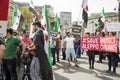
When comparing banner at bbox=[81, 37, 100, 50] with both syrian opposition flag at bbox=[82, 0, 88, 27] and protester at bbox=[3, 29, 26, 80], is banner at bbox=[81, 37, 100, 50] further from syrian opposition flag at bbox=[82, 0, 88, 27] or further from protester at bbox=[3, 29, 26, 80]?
protester at bbox=[3, 29, 26, 80]

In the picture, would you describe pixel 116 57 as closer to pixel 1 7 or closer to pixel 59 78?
pixel 59 78

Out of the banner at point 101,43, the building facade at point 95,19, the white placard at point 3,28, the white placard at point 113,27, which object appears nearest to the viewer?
the white placard at point 3,28

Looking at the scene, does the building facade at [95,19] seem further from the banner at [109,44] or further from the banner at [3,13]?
the banner at [3,13]

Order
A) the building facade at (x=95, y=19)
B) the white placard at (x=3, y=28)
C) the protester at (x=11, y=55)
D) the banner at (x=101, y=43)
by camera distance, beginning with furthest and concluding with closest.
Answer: the building facade at (x=95, y=19)
the banner at (x=101, y=43)
the protester at (x=11, y=55)
the white placard at (x=3, y=28)

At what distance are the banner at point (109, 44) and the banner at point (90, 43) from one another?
0.26m

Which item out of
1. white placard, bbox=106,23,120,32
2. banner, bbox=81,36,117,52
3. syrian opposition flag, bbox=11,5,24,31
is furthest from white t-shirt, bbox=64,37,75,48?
syrian opposition flag, bbox=11,5,24,31

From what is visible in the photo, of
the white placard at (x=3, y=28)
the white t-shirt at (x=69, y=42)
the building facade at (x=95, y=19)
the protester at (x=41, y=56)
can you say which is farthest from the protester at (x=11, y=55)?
the building facade at (x=95, y=19)

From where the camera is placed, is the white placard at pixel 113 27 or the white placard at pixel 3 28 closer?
the white placard at pixel 3 28

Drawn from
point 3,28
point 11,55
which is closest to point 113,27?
point 11,55

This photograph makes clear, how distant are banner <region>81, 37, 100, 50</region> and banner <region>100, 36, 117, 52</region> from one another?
256 millimetres

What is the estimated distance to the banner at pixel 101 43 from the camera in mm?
12603

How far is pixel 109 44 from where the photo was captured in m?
12.9

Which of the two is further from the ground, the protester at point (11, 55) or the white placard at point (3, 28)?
the white placard at point (3, 28)

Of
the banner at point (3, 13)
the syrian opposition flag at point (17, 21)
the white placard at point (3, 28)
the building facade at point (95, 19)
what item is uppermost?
the building facade at point (95, 19)
